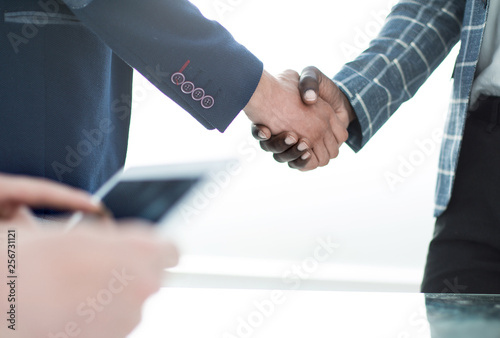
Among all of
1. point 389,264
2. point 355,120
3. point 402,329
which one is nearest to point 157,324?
point 402,329

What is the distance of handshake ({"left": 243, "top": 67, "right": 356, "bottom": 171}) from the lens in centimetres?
96

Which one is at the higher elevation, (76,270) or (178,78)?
(76,270)

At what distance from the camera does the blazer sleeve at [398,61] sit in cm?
106

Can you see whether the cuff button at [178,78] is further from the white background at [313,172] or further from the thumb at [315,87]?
the white background at [313,172]

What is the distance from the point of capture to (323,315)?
47 centimetres

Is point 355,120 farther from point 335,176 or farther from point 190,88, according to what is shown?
point 335,176

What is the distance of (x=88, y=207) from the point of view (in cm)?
17

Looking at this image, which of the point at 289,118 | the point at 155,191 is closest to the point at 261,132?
the point at 289,118

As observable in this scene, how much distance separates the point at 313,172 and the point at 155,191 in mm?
1837

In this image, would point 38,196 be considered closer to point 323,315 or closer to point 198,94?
point 323,315

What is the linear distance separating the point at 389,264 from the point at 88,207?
2147 millimetres
